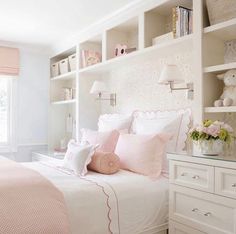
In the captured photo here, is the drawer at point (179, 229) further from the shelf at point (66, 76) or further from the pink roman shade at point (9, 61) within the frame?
the pink roman shade at point (9, 61)

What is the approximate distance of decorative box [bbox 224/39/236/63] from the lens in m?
2.33

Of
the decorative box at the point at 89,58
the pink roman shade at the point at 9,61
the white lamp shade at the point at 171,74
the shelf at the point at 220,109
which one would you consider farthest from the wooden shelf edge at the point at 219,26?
the pink roman shade at the point at 9,61

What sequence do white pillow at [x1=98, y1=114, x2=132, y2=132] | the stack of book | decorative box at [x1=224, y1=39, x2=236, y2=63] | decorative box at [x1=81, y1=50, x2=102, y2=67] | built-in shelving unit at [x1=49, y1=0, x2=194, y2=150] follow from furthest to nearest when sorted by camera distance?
1. decorative box at [x1=81, y1=50, x2=102, y2=67]
2. white pillow at [x1=98, y1=114, x2=132, y2=132]
3. built-in shelving unit at [x1=49, y1=0, x2=194, y2=150]
4. the stack of book
5. decorative box at [x1=224, y1=39, x2=236, y2=63]

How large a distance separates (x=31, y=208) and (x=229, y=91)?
61.5 inches

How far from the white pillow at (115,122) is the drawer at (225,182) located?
1.53 meters

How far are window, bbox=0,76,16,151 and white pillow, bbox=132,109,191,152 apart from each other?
251cm

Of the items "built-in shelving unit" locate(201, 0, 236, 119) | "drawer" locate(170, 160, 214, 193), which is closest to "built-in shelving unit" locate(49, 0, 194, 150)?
"built-in shelving unit" locate(201, 0, 236, 119)

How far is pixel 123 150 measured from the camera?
260 centimetres

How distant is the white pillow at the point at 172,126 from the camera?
255 cm

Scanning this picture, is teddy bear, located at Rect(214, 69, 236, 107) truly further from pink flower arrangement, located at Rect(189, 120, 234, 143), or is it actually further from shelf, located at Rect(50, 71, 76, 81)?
shelf, located at Rect(50, 71, 76, 81)

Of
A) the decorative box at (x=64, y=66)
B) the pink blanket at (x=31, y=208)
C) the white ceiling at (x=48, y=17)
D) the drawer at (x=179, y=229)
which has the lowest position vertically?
the drawer at (x=179, y=229)

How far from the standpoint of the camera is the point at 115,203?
1.95m

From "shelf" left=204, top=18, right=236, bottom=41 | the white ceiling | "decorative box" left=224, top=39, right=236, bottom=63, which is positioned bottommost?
"decorative box" left=224, top=39, right=236, bottom=63

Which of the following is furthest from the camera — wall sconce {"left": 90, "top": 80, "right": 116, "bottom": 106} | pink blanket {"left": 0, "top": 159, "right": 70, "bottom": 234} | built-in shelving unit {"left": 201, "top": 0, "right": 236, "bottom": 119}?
wall sconce {"left": 90, "top": 80, "right": 116, "bottom": 106}
